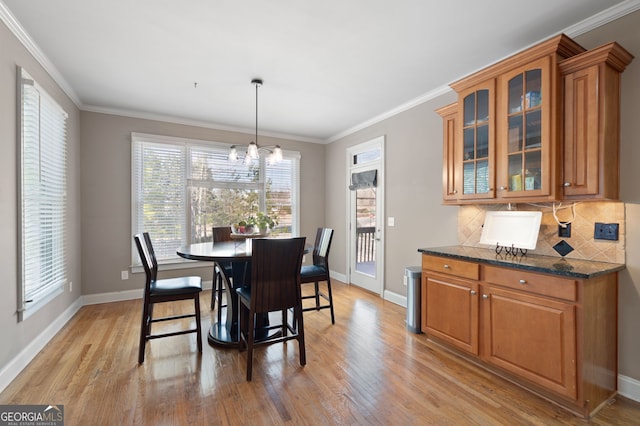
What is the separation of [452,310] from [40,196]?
390cm

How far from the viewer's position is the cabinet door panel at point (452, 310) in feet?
8.00

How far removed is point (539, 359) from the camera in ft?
6.60

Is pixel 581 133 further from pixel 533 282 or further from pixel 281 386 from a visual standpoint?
pixel 281 386

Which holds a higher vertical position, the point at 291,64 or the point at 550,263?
the point at 291,64

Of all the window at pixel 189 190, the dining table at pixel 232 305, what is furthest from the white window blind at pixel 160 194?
the dining table at pixel 232 305

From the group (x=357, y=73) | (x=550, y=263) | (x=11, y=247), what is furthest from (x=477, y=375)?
(x=11, y=247)

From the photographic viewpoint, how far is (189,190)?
463 centimetres

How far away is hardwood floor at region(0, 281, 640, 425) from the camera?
1870 millimetres

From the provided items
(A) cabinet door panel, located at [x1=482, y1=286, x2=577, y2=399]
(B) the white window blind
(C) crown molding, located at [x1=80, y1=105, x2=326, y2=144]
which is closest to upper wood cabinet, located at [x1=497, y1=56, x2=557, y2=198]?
(A) cabinet door panel, located at [x1=482, y1=286, x2=577, y2=399]

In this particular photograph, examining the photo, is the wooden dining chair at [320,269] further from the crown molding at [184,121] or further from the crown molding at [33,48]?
the crown molding at [33,48]

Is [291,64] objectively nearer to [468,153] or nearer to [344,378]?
[468,153]

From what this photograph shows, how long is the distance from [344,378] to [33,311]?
2.72m

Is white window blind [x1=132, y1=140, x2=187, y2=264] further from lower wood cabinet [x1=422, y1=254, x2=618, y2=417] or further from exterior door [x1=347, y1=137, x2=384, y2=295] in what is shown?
lower wood cabinet [x1=422, y1=254, x2=618, y2=417]

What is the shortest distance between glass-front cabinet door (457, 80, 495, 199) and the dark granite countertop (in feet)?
1.71
